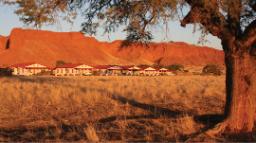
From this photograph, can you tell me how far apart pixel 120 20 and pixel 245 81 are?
3.51m

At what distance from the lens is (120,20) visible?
11.3 meters

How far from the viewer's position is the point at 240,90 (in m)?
11.7

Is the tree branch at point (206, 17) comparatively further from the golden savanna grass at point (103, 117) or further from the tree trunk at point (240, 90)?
the golden savanna grass at point (103, 117)

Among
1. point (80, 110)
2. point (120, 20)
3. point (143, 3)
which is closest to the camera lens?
point (143, 3)

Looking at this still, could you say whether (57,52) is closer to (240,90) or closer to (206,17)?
(240,90)

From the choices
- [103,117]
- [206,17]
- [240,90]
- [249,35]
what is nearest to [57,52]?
[103,117]

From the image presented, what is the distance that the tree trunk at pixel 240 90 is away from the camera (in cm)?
1160

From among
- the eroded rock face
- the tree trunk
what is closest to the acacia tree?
the tree trunk

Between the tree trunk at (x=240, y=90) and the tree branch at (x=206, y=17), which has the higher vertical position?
the tree branch at (x=206, y=17)

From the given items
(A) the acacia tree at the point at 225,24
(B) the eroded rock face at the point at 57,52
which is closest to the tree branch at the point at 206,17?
(A) the acacia tree at the point at 225,24

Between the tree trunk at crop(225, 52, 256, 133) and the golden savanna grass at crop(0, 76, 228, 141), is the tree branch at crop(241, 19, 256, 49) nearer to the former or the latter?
Answer: the tree trunk at crop(225, 52, 256, 133)

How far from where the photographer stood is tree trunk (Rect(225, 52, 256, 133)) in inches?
457

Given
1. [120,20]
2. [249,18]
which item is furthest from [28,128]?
[249,18]

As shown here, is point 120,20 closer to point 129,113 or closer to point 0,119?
point 129,113
